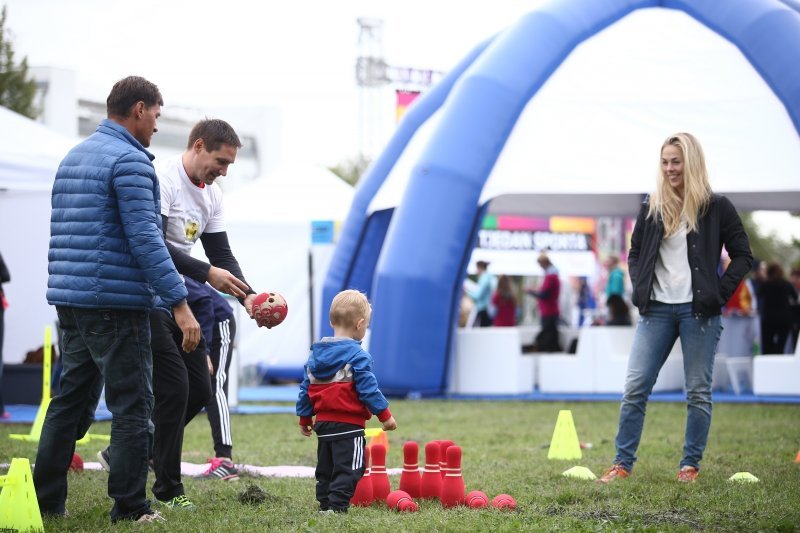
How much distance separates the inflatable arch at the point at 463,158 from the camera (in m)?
13.0

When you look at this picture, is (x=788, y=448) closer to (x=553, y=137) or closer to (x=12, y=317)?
(x=553, y=137)

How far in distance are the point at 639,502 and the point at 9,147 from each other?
7249 millimetres

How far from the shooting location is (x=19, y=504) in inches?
180

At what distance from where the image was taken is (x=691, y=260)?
20.5 feet

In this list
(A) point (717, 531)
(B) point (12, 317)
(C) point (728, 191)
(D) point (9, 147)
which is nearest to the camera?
(A) point (717, 531)

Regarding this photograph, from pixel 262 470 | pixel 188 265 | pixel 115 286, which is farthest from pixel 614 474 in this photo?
pixel 115 286

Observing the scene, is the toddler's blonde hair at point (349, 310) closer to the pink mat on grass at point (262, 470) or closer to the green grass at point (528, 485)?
the green grass at point (528, 485)

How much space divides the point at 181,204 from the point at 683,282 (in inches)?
114

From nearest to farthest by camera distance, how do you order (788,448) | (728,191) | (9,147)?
(788,448) → (9,147) → (728,191)

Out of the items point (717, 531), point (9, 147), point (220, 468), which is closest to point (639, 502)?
point (717, 531)

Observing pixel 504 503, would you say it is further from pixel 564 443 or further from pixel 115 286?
pixel 564 443

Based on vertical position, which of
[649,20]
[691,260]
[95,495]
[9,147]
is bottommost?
[95,495]

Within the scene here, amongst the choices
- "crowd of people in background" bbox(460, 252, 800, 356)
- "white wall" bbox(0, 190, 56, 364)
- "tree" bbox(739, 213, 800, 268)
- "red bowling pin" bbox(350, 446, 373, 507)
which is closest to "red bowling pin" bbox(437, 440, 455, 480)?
"red bowling pin" bbox(350, 446, 373, 507)

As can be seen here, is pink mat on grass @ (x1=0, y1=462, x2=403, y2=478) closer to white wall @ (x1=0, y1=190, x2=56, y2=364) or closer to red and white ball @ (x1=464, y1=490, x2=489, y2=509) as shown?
red and white ball @ (x1=464, y1=490, x2=489, y2=509)
